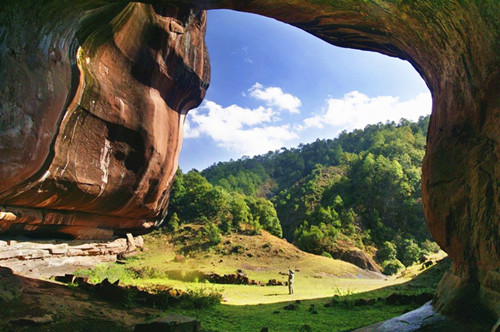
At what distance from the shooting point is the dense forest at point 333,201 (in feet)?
106

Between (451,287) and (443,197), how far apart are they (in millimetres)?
1375

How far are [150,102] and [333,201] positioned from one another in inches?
1885

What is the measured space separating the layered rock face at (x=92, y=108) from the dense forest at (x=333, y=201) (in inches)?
599

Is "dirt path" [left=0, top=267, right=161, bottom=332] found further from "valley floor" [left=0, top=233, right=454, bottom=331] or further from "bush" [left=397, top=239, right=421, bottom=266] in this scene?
"bush" [left=397, top=239, right=421, bottom=266]

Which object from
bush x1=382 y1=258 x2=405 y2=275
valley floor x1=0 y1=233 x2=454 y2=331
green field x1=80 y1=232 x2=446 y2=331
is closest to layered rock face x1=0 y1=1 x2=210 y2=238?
valley floor x1=0 y1=233 x2=454 y2=331

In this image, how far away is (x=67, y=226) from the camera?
10.6m

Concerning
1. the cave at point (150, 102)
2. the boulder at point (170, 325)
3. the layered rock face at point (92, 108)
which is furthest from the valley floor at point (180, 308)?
the cave at point (150, 102)

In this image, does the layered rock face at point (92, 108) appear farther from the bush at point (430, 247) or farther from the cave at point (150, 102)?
the bush at point (430, 247)

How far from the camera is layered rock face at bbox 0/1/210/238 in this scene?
5125 mm

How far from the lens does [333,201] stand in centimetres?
5291

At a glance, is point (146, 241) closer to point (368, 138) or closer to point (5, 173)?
point (5, 173)

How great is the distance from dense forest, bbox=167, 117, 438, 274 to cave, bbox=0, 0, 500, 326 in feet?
55.2

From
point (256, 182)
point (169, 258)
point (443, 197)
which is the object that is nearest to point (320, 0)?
point (443, 197)

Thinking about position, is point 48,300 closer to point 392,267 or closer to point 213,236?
point 213,236
